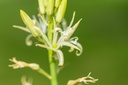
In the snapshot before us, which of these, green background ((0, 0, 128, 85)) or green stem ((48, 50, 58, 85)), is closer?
green stem ((48, 50, 58, 85))

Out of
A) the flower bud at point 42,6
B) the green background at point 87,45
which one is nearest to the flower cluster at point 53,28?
the flower bud at point 42,6

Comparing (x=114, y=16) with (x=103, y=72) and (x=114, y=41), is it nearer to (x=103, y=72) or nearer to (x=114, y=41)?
(x=114, y=41)

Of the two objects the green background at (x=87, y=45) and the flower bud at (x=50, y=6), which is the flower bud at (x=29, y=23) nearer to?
the flower bud at (x=50, y=6)

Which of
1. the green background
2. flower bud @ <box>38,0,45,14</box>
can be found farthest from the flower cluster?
the green background

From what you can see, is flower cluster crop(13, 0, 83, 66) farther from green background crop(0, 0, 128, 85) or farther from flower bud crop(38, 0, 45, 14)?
green background crop(0, 0, 128, 85)

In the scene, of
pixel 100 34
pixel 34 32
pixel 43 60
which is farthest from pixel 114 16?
pixel 34 32

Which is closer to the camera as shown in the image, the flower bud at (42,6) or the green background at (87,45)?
the flower bud at (42,6)

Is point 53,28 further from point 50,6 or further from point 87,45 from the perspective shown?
point 87,45

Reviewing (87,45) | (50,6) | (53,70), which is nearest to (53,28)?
(50,6)
